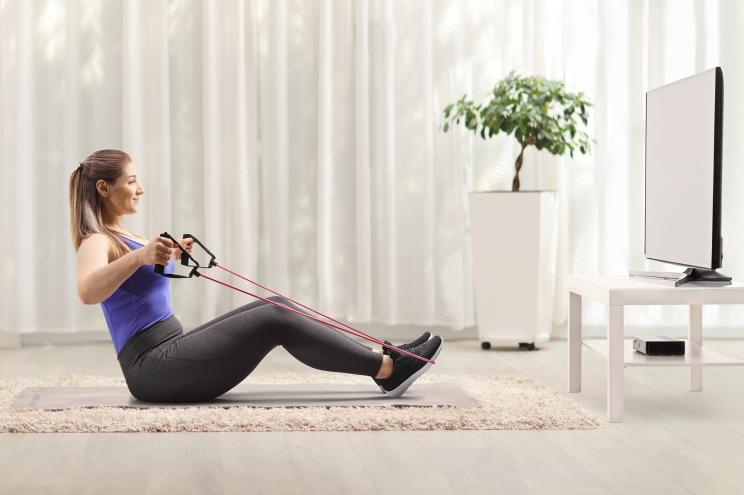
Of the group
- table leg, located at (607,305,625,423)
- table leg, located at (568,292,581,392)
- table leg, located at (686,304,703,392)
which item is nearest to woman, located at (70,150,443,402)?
table leg, located at (607,305,625,423)

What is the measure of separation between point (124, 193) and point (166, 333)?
17.9 inches

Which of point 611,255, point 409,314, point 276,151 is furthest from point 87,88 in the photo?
point 611,255

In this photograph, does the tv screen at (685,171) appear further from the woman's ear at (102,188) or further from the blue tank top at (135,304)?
the woman's ear at (102,188)

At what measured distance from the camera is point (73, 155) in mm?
4980

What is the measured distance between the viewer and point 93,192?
3.20 m

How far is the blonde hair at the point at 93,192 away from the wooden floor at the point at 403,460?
631 millimetres

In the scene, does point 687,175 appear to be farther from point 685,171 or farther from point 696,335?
point 696,335

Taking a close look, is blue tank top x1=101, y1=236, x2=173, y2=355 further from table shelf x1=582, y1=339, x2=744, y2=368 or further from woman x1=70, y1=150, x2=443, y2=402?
table shelf x1=582, y1=339, x2=744, y2=368

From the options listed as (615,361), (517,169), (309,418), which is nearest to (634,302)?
(615,361)

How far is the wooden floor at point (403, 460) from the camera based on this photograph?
95.9 inches

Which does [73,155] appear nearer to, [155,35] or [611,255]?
[155,35]

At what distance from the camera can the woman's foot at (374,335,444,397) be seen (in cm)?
324

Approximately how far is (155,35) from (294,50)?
2.23 feet

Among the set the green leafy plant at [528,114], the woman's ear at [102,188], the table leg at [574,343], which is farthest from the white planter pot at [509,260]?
the woman's ear at [102,188]
